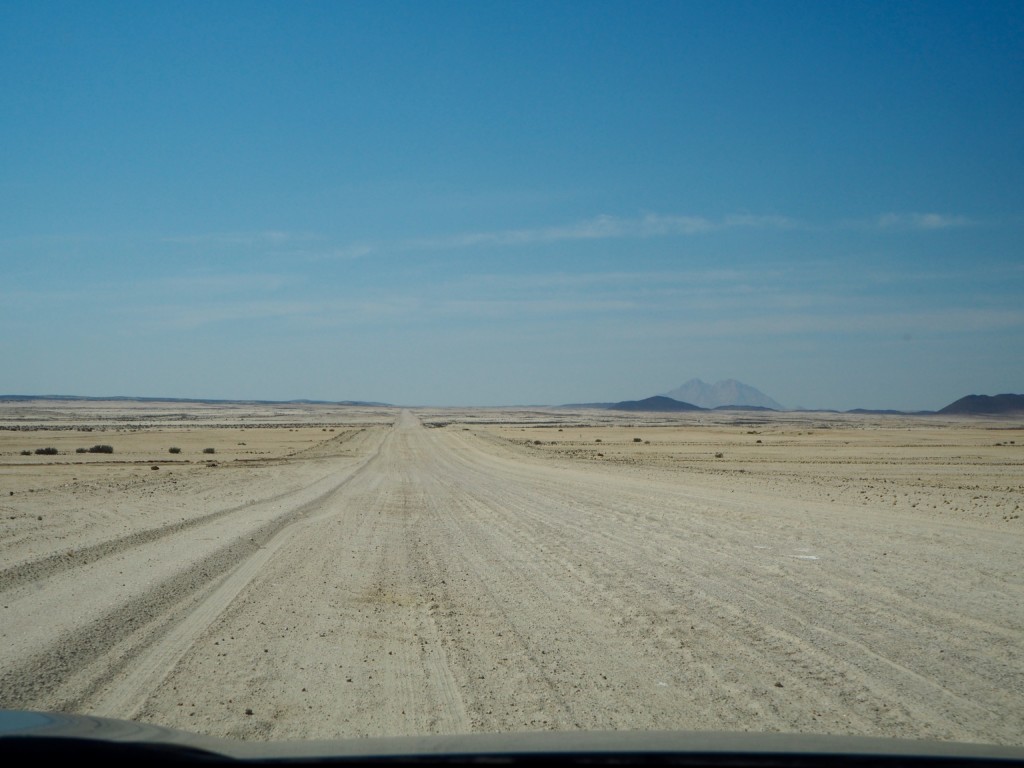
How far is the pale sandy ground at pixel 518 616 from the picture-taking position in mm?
5824

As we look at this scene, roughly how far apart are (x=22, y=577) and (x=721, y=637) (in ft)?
28.6

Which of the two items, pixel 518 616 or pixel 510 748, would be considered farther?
pixel 518 616

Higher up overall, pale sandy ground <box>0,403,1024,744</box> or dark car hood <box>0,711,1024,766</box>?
dark car hood <box>0,711,1024,766</box>

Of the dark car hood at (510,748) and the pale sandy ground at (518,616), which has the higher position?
the dark car hood at (510,748)

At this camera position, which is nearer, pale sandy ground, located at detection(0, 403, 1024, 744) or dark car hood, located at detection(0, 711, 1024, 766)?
dark car hood, located at detection(0, 711, 1024, 766)

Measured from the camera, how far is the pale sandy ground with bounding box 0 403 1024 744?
5.82 meters

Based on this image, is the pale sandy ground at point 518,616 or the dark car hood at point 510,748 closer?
the dark car hood at point 510,748

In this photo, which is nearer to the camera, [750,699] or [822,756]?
[822,756]

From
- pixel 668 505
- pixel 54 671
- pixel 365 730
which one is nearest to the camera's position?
pixel 365 730

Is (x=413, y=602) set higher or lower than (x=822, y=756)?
lower

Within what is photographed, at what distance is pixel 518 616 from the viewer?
8.74 m

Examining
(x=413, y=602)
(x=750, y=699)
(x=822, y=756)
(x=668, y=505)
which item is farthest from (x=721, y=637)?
(x=668, y=505)

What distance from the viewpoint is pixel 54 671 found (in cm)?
664

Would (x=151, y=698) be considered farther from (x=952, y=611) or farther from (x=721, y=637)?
(x=952, y=611)
